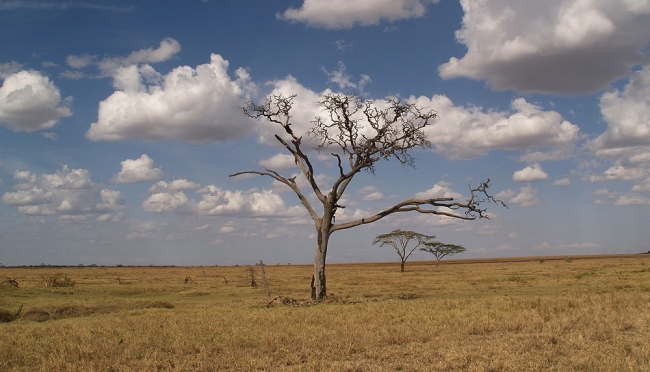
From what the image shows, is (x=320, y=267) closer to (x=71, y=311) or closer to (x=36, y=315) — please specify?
(x=71, y=311)

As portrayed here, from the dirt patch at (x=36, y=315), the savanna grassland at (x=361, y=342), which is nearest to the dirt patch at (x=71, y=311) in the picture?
the dirt patch at (x=36, y=315)

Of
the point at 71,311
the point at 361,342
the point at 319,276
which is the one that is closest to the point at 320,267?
the point at 319,276

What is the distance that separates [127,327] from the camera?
43.7 ft

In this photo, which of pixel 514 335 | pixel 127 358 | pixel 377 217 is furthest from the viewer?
pixel 377 217

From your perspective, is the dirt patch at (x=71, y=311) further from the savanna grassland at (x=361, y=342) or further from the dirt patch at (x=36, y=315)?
the savanna grassland at (x=361, y=342)

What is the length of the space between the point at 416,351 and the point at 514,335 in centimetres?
293

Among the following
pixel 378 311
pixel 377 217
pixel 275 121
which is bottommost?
pixel 378 311

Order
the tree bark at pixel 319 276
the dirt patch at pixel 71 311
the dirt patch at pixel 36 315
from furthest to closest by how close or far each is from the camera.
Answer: the tree bark at pixel 319 276 → the dirt patch at pixel 71 311 → the dirt patch at pixel 36 315

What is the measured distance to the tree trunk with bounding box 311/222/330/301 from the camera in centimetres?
2314

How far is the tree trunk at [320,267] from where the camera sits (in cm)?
2314

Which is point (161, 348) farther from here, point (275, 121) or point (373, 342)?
point (275, 121)

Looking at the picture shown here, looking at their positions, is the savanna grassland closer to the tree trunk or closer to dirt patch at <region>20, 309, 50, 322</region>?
dirt patch at <region>20, 309, 50, 322</region>

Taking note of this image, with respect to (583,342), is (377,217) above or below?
above

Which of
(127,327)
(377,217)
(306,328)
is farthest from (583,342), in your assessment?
(377,217)
